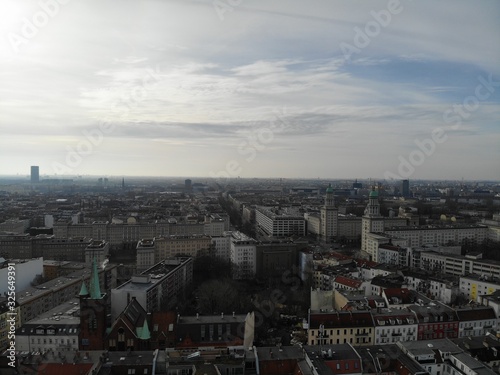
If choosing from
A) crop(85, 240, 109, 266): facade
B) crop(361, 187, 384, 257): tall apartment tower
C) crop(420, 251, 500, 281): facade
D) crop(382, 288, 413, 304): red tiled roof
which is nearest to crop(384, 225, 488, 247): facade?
crop(361, 187, 384, 257): tall apartment tower

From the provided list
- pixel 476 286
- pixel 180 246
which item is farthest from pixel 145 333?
pixel 180 246

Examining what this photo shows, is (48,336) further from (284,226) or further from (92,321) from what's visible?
(284,226)

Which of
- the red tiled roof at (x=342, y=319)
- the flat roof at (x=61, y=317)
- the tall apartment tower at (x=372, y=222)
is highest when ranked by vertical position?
the tall apartment tower at (x=372, y=222)

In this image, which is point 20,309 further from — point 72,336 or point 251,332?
point 251,332

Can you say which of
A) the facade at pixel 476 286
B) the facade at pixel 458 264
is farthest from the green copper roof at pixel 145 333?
the facade at pixel 458 264

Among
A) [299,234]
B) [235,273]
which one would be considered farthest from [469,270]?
[299,234]

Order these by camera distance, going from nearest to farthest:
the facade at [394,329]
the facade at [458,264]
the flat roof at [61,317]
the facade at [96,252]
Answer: the facade at [394,329]
the flat roof at [61,317]
the facade at [458,264]
the facade at [96,252]

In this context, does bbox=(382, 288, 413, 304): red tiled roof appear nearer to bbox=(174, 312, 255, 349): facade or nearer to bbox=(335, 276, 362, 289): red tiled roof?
bbox=(335, 276, 362, 289): red tiled roof

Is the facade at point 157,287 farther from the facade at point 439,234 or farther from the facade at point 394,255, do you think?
the facade at point 439,234
